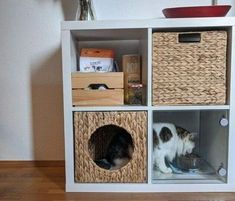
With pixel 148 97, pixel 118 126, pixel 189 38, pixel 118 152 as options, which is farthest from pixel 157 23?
pixel 118 152

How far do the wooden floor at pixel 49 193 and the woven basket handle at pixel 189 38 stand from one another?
609 millimetres

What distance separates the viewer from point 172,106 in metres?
1.12

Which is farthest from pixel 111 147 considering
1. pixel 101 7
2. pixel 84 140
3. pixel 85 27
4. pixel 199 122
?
pixel 101 7

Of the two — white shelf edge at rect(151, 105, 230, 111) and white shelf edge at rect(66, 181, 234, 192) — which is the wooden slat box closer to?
white shelf edge at rect(151, 105, 230, 111)

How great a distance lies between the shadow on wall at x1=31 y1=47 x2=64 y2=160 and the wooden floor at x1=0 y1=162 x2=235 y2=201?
0.40 feet

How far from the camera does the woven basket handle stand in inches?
43.5

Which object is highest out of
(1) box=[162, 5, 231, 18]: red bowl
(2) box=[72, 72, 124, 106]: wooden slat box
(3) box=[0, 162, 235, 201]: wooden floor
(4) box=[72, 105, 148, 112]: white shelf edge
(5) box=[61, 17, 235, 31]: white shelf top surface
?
(1) box=[162, 5, 231, 18]: red bowl

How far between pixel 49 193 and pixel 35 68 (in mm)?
646

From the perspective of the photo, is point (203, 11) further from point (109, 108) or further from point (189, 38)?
point (109, 108)

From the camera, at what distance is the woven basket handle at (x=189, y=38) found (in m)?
1.11

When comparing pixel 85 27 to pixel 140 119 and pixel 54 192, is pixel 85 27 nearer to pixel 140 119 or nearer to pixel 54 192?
pixel 140 119

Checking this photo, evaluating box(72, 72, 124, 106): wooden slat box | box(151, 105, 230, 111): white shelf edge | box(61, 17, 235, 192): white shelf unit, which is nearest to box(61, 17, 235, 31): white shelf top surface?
box(61, 17, 235, 192): white shelf unit

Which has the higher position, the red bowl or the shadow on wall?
the red bowl

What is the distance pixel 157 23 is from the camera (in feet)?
3.54
